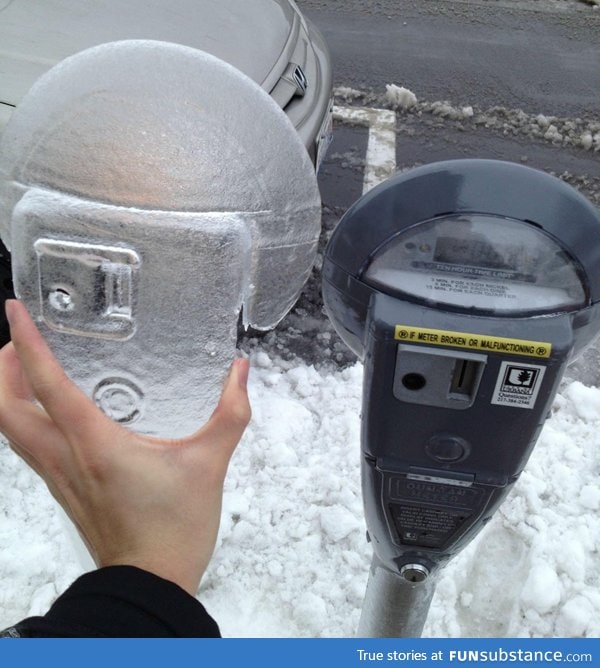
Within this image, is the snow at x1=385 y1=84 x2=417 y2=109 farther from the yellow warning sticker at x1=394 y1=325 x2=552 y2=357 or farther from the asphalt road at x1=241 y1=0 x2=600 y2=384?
the yellow warning sticker at x1=394 y1=325 x2=552 y2=357

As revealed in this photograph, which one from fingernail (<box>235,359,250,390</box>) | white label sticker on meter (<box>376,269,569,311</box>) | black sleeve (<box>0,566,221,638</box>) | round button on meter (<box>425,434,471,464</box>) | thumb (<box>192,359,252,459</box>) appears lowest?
round button on meter (<box>425,434,471,464</box>)

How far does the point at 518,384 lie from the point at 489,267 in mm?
202

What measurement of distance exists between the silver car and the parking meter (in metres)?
1.77

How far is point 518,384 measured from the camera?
1217mm

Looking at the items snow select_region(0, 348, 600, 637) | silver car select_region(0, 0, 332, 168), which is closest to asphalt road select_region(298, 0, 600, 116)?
silver car select_region(0, 0, 332, 168)

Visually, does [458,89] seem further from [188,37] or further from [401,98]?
[188,37]

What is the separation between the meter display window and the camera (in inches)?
47.1

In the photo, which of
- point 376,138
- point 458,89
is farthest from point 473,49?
point 376,138

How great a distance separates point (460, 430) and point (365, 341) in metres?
0.23

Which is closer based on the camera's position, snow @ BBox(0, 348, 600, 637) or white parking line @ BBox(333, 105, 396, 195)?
snow @ BBox(0, 348, 600, 637)

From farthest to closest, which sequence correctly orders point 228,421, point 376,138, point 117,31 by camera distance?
point 376,138
point 117,31
point 228,421

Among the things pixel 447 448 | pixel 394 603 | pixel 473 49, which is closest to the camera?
pixel 447 448

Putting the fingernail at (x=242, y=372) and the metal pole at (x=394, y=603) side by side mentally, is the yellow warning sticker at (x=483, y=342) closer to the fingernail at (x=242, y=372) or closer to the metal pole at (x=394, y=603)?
the fingernail at (x=242, y=372)

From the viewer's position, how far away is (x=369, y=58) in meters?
5.59
